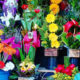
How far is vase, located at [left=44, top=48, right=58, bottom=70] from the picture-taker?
3789 millimetres

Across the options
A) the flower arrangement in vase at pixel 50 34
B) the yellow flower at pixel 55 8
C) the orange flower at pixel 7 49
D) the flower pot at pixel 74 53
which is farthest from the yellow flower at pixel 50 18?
the orange flower at pixel 7 49

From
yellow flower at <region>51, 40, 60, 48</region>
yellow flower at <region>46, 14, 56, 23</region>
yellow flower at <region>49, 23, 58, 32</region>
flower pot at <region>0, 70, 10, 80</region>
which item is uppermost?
yellow flower at <region>46, 14, 56, 23</region>

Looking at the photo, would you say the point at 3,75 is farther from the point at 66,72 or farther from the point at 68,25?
the point at 68,25

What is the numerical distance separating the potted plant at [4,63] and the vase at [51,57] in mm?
425

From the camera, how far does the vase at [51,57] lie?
12.4ft

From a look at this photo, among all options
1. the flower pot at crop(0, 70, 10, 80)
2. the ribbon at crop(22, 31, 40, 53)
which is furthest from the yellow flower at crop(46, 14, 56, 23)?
the flower pot at crop(0, 70, 10, 80)

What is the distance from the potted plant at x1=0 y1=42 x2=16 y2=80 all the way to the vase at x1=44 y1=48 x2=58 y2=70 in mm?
425

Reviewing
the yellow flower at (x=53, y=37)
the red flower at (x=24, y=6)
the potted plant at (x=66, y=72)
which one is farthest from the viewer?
the red flower at (x=24, y=6)

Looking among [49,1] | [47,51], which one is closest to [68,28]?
[47,51]

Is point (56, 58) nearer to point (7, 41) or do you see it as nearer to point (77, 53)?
point (77, 53)

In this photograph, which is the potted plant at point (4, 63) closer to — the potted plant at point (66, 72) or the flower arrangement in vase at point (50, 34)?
the flower arrangement in vase at point (50, 34)

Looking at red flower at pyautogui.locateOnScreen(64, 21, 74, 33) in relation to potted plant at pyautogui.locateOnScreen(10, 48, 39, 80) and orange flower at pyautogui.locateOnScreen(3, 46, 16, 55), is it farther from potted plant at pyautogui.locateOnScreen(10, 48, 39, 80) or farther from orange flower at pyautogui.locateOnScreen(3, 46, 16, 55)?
orange flower at pyautogui.locateOnScreen(3, 46, 16, 55)

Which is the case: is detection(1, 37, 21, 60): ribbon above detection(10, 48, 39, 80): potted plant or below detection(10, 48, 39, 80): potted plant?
above

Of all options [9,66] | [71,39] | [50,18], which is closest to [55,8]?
[50,18]
